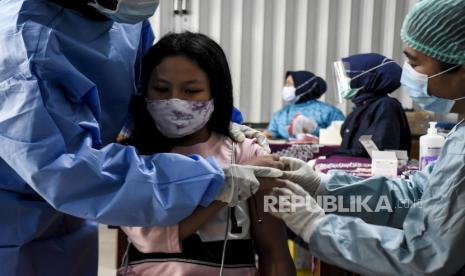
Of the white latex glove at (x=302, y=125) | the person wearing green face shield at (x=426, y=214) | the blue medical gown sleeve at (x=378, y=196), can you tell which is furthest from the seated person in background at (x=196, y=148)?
the white latex glove at (x=302, y=125)

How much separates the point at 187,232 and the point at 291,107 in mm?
3544

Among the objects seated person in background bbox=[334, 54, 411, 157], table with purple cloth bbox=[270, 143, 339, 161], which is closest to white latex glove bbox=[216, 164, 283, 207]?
seated person in background bbox=[334, 54, 411, 157]

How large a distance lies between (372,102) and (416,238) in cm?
198

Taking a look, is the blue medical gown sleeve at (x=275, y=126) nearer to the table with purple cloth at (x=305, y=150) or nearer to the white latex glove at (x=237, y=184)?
the table with purple cloth at (x=305, y=150)

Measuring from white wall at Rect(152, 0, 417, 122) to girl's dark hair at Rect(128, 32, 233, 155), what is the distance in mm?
3394

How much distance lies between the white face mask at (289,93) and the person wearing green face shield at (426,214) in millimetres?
3280

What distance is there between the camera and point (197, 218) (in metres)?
1.14

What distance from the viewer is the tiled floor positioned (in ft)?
10.3

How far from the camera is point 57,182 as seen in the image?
3.14ft

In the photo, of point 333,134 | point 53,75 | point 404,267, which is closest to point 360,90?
point 333,134

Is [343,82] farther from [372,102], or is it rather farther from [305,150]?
[305,150]

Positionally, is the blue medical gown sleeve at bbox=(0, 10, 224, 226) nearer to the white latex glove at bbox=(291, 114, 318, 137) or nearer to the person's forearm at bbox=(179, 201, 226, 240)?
the person's forearm at bbox=(179, 201, 226, 240)

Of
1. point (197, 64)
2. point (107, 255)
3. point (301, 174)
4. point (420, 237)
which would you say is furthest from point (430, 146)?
point (107, 255)

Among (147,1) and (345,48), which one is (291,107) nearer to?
(345,48)
